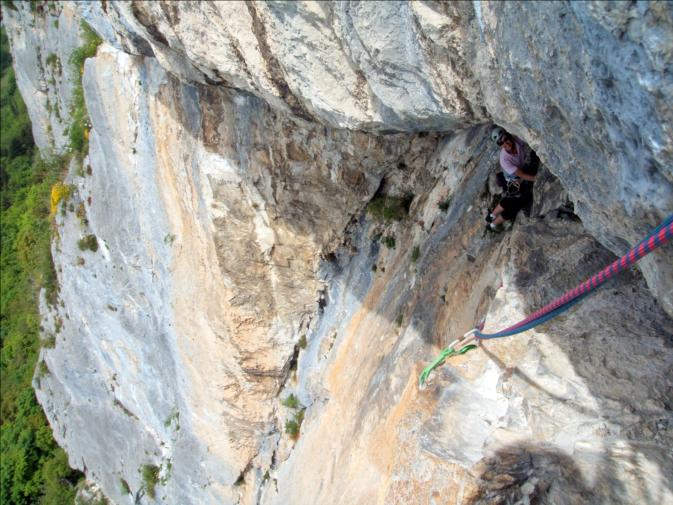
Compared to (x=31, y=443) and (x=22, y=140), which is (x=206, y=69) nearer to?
(x=31, y=443)

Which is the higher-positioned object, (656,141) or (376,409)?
(656,141)

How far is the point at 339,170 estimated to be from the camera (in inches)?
290

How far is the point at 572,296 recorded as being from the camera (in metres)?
3.46

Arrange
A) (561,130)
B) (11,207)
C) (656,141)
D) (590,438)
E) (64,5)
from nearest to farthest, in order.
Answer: (656,141) → (561,130) → (590,438) → (64,5) → (11,207)

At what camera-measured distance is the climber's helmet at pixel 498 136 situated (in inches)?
200

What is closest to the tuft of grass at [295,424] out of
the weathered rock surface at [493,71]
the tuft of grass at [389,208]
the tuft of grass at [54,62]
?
the tuft of grass at [389,208]

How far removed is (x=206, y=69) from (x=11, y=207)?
23293 millimetres

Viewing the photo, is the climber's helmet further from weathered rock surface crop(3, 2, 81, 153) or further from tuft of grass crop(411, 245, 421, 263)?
weathered rock surface crop(3, 2, 81, 153)

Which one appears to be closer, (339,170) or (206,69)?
(206,69)

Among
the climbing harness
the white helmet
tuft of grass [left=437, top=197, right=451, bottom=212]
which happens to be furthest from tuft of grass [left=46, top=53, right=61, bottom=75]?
the climbing harness

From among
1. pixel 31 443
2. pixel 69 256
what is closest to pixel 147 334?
pixel 69 256

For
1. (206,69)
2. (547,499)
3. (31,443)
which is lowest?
(31,443)

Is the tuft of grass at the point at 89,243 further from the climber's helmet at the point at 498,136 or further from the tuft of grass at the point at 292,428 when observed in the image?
the climber's helmet at the point at 498,136

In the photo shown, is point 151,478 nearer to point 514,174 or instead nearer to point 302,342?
point 302,342
